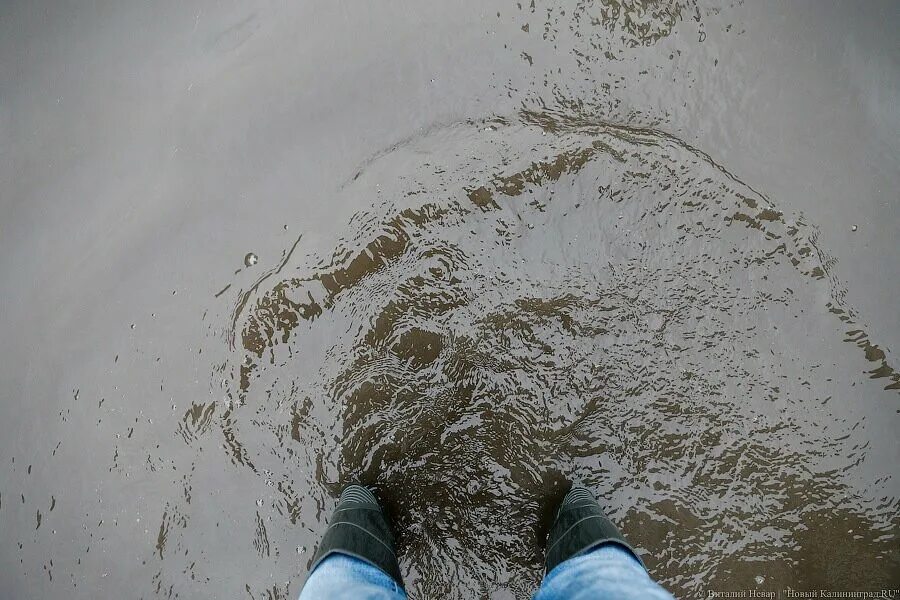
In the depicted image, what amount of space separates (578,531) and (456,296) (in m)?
0.93

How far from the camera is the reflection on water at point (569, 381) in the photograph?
6.29 ft

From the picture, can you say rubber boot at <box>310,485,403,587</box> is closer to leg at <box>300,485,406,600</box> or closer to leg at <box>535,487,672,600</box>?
leg at <box>300,485,406,600</box>

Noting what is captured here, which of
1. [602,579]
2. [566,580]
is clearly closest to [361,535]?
[566,580]

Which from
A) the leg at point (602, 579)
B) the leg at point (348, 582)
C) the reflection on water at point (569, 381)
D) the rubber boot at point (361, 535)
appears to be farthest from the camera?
the reflection on water at point (569, 381)

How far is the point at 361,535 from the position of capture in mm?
1725

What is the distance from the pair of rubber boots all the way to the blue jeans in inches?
1.2

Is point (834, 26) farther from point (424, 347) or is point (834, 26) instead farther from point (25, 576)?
point (25, 576)

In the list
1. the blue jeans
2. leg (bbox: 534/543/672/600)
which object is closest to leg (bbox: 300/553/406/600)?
the blue jeans

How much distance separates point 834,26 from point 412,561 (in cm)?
269

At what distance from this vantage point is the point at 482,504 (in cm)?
193

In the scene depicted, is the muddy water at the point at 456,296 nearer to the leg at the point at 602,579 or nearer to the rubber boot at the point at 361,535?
the rubber boot at the point at 361,535

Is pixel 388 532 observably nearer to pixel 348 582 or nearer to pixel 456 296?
pixel 348 582

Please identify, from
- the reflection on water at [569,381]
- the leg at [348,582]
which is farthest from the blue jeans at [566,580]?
the reflection on water at [569,381]

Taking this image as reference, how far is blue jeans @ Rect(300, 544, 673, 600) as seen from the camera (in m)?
1.49
